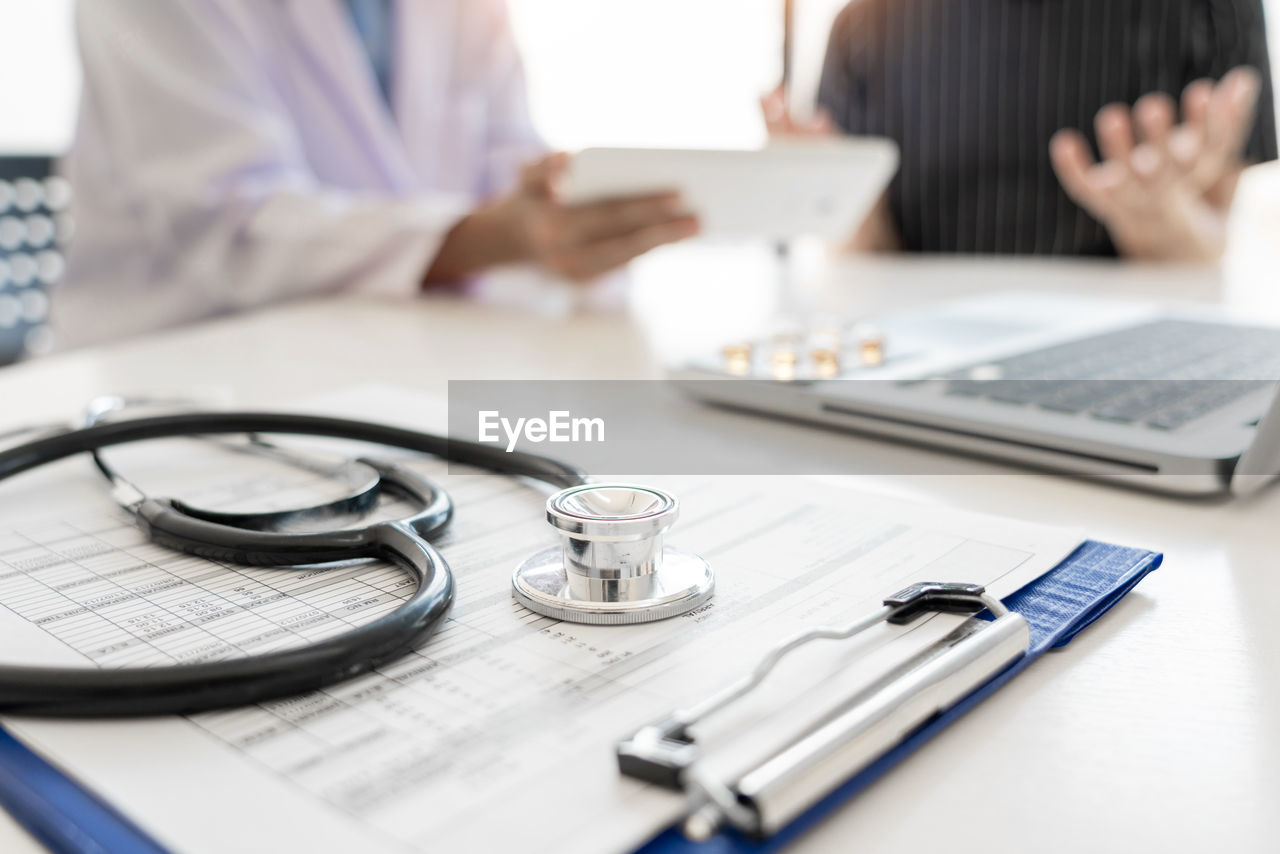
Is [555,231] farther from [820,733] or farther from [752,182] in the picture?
[820,733]

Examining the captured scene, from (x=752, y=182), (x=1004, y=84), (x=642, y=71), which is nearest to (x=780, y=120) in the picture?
(x=752, y=182)

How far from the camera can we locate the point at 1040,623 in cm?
27

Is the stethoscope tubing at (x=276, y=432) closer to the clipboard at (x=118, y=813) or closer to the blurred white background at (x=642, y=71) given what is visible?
the clipboard at (x=118, y=813)

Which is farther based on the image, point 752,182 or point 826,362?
point 752,182

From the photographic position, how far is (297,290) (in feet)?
3.27

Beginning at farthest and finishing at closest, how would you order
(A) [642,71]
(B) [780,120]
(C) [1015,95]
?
(A) [642,71] → (C) [1015,95] → (B) [780,120]

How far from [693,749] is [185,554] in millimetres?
201

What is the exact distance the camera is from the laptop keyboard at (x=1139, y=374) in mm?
443

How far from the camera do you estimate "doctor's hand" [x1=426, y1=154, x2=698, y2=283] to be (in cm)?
90

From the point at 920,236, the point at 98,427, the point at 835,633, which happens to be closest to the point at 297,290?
the point at 98,427

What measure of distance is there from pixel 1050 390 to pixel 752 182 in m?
0.46

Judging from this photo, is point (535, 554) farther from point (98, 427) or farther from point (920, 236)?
point (920, 236)

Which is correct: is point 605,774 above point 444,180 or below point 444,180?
below

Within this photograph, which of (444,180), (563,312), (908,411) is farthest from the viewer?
(444,180)
